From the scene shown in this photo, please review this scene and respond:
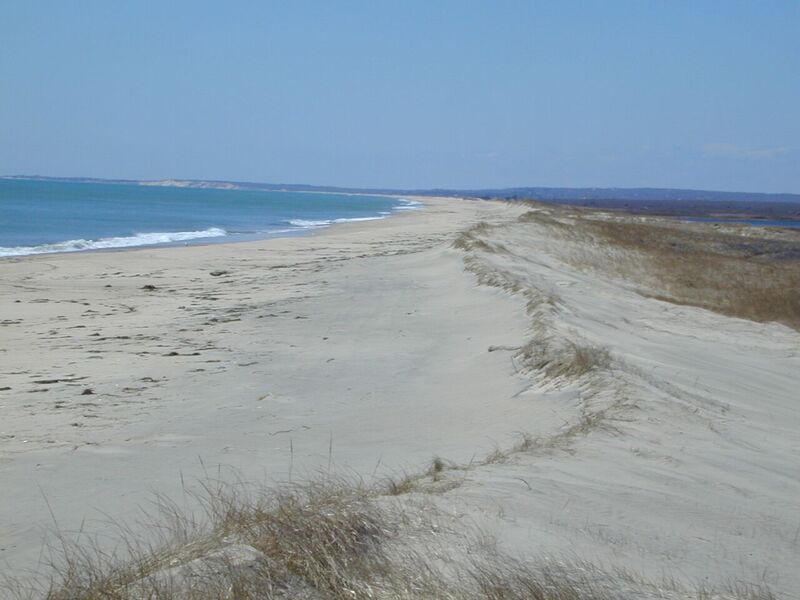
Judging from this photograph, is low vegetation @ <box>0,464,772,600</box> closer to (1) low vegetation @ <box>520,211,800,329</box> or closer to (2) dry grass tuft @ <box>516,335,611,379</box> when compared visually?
(2) dry grass tuft @ <box>516,335,611,379</box>

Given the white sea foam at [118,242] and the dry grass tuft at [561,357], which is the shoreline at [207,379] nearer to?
the dry grass tuft at [561,357]

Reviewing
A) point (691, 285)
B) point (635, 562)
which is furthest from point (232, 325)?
point (691, 285)

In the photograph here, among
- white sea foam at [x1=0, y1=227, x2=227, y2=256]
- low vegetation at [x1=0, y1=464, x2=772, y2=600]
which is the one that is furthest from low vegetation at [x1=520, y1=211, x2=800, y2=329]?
white sea foam at [x1=0, y1=227, x2=227, y2=256]

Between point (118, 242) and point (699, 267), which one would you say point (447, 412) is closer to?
point (699, 267)

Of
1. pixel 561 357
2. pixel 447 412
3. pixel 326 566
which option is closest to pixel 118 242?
pixel 561 357

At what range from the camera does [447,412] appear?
24.2 ft

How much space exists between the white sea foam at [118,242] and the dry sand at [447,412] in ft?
43.5

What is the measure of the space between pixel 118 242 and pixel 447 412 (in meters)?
28.0

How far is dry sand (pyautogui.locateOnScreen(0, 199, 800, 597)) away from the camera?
4387 millimetres

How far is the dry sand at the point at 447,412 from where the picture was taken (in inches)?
173

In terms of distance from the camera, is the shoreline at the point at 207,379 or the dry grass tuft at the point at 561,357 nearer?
the shoreline at the point at 207,379

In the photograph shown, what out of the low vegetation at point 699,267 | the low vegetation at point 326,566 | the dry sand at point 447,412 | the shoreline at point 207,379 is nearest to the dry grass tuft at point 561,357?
the dry sand at point 447,412

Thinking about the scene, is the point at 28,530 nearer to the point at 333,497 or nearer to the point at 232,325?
the point at 333,497

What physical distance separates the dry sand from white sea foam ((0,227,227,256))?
43.5ft
